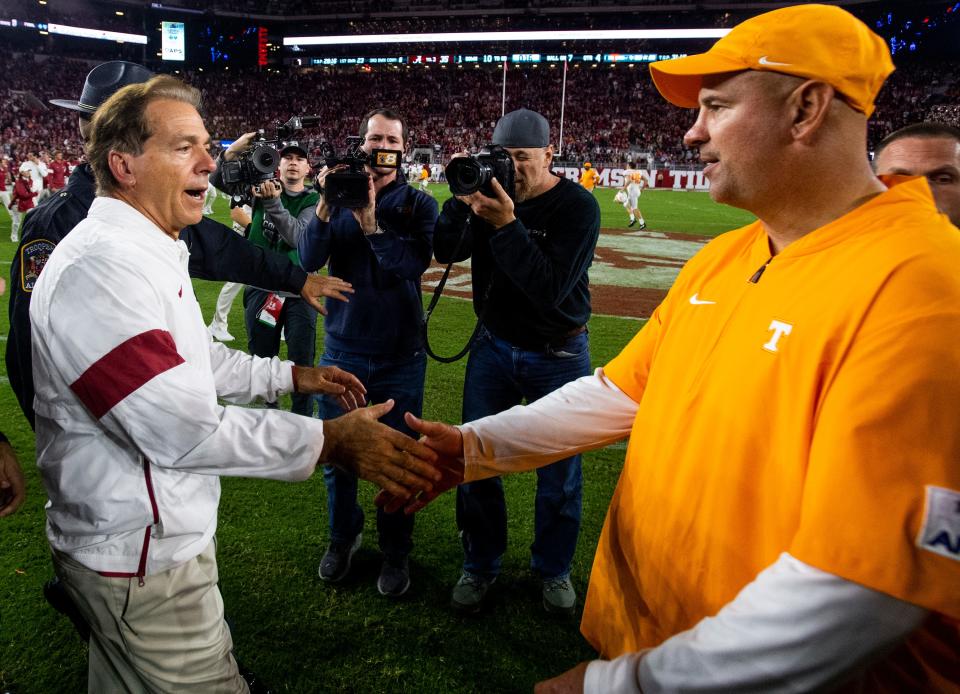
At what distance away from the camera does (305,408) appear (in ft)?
16.5

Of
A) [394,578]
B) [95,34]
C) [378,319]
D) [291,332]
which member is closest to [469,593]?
[394,578]

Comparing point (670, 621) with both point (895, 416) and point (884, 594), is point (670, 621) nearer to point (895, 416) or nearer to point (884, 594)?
point (884, 594)

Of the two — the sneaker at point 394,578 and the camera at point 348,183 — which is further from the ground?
the camera at point 348,183

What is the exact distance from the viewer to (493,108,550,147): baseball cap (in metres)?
3.22

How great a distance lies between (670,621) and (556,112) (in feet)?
168

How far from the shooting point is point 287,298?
4.99m

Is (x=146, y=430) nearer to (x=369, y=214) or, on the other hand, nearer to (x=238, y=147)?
(x=369, y=214)

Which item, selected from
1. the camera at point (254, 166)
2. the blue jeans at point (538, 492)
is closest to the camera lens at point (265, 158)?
the camera at point (254, 166)

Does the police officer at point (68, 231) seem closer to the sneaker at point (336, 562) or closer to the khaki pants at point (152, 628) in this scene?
the khaki pants at point (152, 628)

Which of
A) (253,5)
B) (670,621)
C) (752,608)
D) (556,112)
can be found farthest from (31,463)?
(253,5)

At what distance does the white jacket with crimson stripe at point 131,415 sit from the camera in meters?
1.62

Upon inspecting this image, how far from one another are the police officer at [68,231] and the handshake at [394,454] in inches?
53.6

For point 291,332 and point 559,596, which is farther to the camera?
point 291,332

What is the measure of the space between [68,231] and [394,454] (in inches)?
73.7
